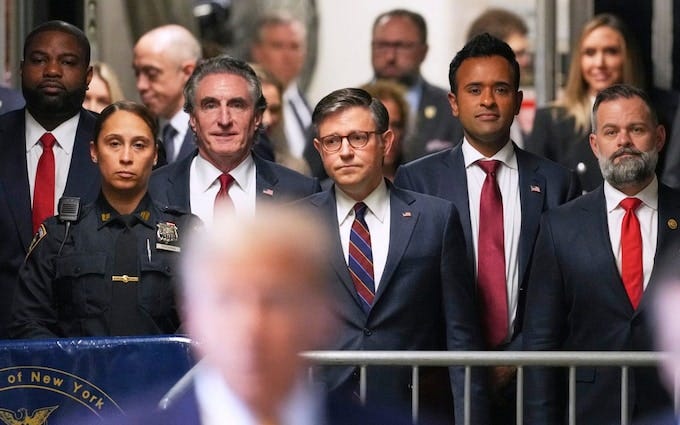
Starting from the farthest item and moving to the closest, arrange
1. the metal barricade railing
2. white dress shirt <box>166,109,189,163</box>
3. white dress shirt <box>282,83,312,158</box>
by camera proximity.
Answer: white dress shirt <box>282,83,312,158</box>, white dress shirt <box>166,109,189,163</box>, the metal barricade railing

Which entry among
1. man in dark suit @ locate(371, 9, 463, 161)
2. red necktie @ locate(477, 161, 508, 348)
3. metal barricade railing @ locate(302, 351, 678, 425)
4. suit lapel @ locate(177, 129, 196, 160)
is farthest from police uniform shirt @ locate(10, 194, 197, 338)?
man in dark suit @ locate(371, 9, 463, 161)

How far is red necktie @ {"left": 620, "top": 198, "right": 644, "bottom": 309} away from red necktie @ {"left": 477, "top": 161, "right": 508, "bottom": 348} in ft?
1.72

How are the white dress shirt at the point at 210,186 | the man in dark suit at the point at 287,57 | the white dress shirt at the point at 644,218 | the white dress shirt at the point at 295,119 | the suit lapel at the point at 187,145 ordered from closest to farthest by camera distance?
1. the white dress shirt at the point at 644,218
2. the white dress shirt at the point at 210,186
3. the suit lapel at the point at 187,145
4. the white dress shirt at the point at 295,119
5. the man in dark suit at the point at 287,57

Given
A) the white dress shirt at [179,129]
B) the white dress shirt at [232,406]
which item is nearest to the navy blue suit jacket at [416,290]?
the white dress shirt at [179,129]

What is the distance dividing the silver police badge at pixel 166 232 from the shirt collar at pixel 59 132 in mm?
801

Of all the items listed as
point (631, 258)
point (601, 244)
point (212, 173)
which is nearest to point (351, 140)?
point (212, 173)

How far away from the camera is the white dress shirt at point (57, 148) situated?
24.0ft

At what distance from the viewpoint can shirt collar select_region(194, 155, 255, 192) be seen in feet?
24.1

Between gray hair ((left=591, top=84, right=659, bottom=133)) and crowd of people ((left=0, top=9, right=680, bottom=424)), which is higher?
gray hair ((left=591, top=84, right=659, bottom=133))

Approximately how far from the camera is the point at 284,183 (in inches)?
291

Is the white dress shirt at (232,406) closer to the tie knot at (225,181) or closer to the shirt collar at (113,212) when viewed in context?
the shirt collar at (113,212)

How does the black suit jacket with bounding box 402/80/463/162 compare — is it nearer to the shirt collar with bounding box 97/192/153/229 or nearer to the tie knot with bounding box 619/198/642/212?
the tie knot with bounding box 619/198/642/212

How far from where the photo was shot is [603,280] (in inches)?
267

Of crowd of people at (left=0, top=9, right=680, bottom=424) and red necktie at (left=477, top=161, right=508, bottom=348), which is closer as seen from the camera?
crowd of people at (left=0, top=9, right=680, bottom=424)
